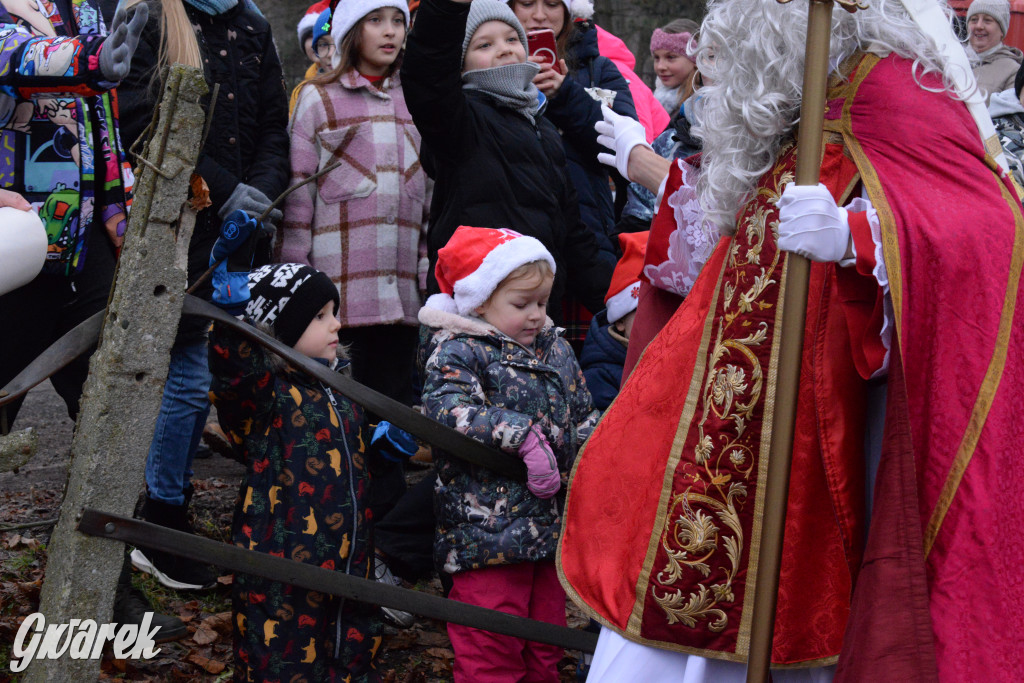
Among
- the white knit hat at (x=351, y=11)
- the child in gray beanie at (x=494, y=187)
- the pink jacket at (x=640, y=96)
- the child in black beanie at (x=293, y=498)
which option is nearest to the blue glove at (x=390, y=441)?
the child in black beanie at (x=293, y=498)

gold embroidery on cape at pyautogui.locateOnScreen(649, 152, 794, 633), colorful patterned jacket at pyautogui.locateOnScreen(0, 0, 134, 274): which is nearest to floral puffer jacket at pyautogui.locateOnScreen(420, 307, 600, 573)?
gold embroidery on cape at pyautogui.locateOnScreen(649, 152, 794, 633)

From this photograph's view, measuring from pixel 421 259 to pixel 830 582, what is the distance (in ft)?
8.11

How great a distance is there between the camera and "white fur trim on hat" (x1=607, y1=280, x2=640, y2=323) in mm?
3721

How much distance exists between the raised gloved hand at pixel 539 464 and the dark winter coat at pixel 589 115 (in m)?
1.53

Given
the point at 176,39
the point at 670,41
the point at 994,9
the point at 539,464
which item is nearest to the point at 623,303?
the point at 539,464

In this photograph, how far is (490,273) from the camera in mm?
3068

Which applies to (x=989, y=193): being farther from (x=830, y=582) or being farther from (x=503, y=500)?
(x=503, y=500)

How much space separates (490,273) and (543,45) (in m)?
1.60

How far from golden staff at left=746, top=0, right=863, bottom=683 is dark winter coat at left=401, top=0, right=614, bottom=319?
1361 mm

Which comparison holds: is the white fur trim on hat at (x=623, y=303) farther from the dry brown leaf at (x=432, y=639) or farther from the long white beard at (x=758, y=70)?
the dry brown leaf at (x=432, y=639)

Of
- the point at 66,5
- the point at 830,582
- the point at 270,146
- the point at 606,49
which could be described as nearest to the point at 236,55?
the point at 270,146

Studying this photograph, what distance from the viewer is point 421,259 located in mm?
4355

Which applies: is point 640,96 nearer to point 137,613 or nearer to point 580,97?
point 580,97

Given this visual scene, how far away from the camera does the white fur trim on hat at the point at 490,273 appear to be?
3064 mm
